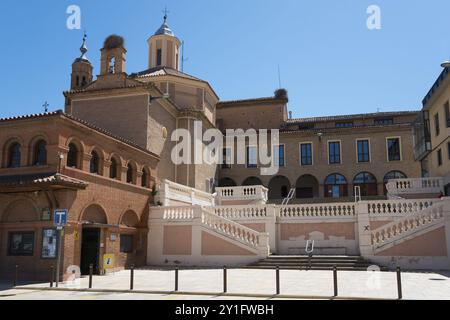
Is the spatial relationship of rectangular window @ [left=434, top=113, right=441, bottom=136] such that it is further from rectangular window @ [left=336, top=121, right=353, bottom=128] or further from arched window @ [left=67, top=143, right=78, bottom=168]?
arched window @ [left=67, top=143, right=78, bottom=168]

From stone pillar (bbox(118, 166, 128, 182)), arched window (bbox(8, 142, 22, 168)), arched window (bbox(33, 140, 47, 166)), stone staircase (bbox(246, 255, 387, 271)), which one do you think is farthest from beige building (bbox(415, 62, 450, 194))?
arched window (bbox(8, 142, 22, 168))

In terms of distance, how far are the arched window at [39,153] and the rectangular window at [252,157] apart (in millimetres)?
27784

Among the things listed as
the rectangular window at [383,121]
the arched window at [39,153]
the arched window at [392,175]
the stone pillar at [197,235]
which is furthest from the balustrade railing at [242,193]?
the rectangular window at [383,121]

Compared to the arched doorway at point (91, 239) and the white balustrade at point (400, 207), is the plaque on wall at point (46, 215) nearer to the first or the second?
the arched doorway at point (91, 239)

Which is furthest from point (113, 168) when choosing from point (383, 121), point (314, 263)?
point (383, 121)

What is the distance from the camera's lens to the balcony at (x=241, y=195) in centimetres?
3123

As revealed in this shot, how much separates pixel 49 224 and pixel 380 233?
14099mm

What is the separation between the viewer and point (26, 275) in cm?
1695

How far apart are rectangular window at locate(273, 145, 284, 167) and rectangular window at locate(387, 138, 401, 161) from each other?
973 centimetres

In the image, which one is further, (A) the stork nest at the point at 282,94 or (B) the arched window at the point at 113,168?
(A) the stork nest at the point at 282,94

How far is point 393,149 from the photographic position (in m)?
41.2

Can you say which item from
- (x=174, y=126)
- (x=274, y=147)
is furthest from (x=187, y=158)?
(x=274, y=147)
